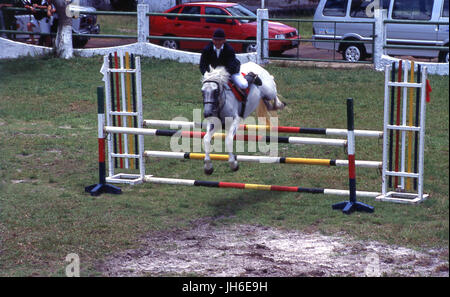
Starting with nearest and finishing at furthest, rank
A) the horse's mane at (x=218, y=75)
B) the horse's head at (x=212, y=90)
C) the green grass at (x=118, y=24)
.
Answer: the horse's head at (x=212, y=90) < the horse's mane at (x=218, y=75) < the green grass at (x=118, y=24)

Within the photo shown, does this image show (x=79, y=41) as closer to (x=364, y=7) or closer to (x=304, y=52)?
(x=304, y=52)

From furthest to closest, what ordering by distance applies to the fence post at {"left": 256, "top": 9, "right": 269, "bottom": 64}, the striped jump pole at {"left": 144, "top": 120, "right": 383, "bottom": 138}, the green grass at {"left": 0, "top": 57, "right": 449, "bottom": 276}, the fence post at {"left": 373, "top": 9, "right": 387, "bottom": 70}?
the fence post at {"left": 256, "top": 9, "right": 269, "bottom": 64} → the fence post at {"left": 373, "top": 9, "right": 387, "bottom": 70} → the striped jump pole at {"left": 144, "top": 120, "right": 383, "bottom": 138} → the green grass at {"left": 0, "top": 57, "right": 449, "bottom": 276}

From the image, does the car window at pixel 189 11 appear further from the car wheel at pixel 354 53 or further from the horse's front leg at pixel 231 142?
the horse's front leg at pixel 231 142

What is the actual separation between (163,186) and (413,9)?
1141 cm

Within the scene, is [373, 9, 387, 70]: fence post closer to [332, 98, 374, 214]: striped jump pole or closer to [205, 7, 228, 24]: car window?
[205, 7, 228, 24]: car window

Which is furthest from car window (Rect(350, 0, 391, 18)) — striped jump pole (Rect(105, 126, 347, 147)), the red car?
striped jump pole (Rect(105, 126, 347, 147))

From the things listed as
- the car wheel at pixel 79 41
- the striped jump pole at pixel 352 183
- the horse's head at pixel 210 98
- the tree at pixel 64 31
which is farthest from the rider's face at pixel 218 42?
the car wheel at pixel 79 41

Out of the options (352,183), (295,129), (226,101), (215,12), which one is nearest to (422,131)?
(352,183)

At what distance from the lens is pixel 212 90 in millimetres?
8359

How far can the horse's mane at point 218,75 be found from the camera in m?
8.52

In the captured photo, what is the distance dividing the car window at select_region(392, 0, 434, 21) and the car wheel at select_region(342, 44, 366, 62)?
4.14ft

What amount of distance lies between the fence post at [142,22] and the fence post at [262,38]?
3359 mm

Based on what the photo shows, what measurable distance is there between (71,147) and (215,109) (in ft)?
14.2

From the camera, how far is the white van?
1802cm
